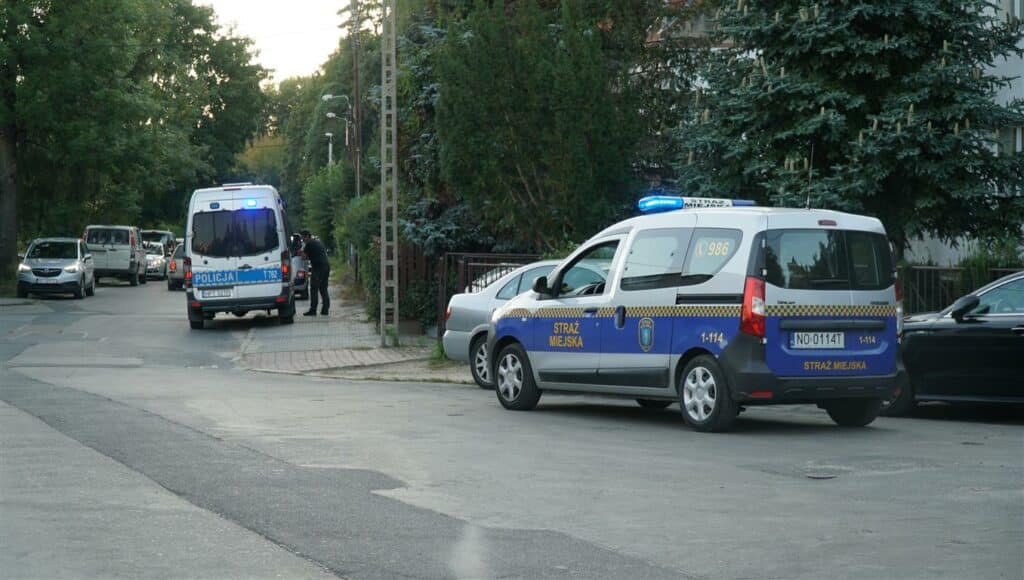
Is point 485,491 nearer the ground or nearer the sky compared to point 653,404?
nearer the sky

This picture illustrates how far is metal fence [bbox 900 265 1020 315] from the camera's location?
1827 centimetres

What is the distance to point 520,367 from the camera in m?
15.5

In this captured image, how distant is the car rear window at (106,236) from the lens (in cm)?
5522

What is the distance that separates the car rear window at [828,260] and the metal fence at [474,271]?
395 inches

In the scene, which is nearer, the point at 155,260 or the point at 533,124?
the point at 533,124

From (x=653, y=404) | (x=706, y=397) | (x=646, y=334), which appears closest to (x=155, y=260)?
(x=653, y=404)

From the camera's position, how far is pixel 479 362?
1870 cm

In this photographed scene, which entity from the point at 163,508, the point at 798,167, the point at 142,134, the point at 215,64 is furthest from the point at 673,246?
the point at 215,64

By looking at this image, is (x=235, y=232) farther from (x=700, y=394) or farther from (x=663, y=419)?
(x=700, y=394)

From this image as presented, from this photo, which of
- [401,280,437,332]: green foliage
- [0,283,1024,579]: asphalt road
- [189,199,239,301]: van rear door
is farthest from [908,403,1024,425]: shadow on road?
[189,199,239,301]: van rear door

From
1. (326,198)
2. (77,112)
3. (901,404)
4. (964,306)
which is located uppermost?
(77,112)

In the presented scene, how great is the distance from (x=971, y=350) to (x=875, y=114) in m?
9.61

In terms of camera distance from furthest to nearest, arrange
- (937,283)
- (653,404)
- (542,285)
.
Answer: (937,283) → (653,404) → (542,285)

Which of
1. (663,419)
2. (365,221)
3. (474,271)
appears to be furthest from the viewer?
(365,221)
